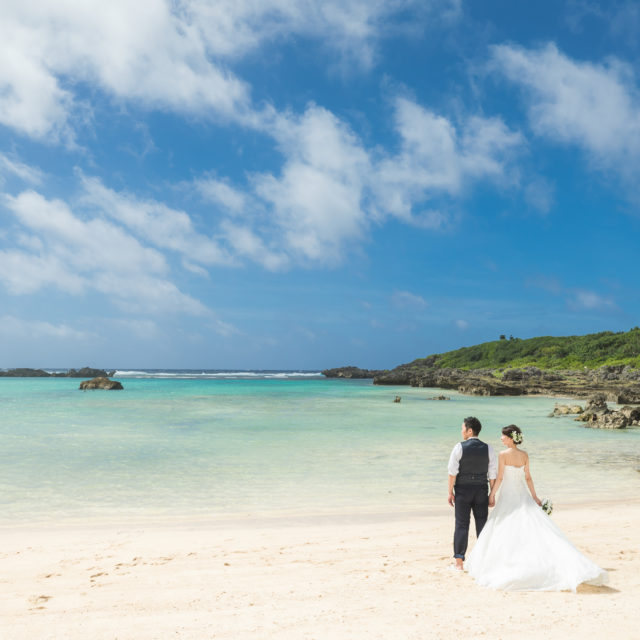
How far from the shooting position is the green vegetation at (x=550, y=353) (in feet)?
304

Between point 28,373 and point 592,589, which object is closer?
point 592,589

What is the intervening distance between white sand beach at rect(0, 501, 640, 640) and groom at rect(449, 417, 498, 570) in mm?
694

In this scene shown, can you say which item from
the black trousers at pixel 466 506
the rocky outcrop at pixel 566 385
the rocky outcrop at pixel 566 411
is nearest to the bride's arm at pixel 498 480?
the black trousers at pixel 466 506

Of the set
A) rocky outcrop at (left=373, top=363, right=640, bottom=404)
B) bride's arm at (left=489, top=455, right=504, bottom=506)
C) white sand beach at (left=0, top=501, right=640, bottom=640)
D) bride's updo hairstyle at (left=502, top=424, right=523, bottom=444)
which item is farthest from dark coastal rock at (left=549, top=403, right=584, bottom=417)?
bride's updo hairstyle at (left=502, top=424, right=523, bottom=444)

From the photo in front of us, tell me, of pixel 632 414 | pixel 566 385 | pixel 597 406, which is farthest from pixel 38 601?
pixel 566 385

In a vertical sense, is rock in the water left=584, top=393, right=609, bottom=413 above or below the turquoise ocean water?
above

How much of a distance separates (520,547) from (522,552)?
0.20 ft

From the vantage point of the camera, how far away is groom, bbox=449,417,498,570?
22.3 feet

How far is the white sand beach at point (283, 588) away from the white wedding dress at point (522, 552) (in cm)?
18

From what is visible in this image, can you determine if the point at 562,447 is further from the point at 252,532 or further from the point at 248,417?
the point at 248,417

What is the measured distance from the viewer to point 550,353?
11012cm

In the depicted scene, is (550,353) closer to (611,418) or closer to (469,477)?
(611,418)

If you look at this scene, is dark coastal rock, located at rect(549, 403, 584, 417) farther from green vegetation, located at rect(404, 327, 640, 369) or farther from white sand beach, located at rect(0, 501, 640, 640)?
green vegetation, located at rect(404, 327, 640, 369)

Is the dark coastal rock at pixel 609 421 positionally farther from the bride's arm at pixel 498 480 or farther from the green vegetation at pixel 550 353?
the green vegetation at pixel 550 353
